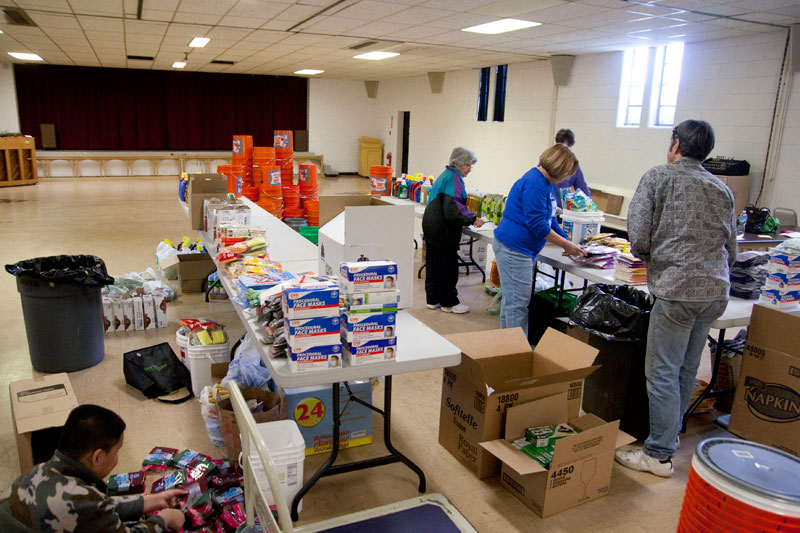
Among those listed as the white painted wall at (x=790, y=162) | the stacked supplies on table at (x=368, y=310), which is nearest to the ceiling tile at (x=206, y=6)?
the stacked supplies on table at (x=368, y=310)

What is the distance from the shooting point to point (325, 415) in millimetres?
2777

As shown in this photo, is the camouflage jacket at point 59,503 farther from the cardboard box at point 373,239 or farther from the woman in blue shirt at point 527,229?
the woman in blue shirt at point 527,229

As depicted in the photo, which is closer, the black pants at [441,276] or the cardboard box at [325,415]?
the cardboard box at [325,415]

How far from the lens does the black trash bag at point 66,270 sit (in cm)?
344

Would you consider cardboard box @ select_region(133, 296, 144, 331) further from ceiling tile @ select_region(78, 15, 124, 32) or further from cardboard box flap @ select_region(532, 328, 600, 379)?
ceiling tile @ select_region(78, 15, 124, 32)

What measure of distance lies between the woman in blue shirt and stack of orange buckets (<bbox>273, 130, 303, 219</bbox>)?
Result: 3517 mm

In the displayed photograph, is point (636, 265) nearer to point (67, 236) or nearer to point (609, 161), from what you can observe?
point (609, 161)

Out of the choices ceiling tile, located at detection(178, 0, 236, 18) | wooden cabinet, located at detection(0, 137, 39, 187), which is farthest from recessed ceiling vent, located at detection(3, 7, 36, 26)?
wooden cabinet, located at detection(0, 137, 39, 187)

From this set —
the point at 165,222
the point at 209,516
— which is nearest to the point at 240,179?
the point at 165,222

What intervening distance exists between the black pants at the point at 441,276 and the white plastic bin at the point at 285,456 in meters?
2.82

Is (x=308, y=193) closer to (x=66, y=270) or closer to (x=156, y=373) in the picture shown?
(x=66, y=270)

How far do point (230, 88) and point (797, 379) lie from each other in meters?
15.4

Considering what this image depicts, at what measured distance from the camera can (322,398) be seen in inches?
108

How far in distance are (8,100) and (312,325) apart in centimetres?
1543
